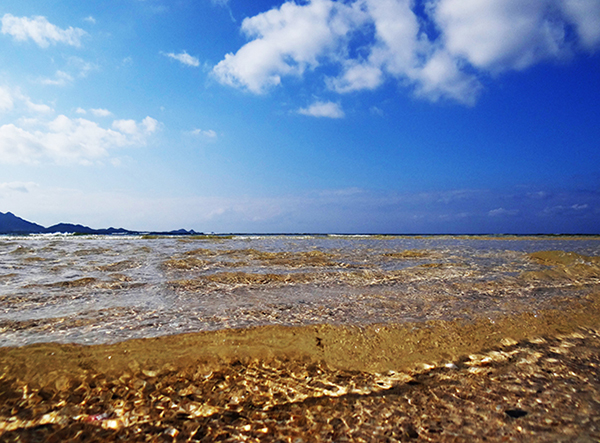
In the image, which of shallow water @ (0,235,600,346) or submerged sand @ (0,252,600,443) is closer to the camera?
submerged sand @ (0,252,600,443)

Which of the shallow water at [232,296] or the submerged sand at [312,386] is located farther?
the shallow water at [232,296]

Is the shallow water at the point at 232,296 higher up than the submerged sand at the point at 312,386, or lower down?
higher up

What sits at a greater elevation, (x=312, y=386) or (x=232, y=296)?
(x=232, y=296)

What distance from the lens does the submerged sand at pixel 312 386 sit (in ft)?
8.54

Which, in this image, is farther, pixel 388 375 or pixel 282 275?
pixel 282 275

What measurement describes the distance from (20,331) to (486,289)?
33.7 ft

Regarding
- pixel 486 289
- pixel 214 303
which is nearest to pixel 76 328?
pixel 214 303

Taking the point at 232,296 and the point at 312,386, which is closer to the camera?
the point at 312,386

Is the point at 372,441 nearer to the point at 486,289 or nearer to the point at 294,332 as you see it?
the point at 294,332

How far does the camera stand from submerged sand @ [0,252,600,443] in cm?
260

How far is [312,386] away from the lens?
3.37 metres

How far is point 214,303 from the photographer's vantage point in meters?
6.76

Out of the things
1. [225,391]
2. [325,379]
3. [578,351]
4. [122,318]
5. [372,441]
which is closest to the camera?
[372,441]

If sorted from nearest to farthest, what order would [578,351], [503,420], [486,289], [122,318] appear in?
[503,420]
[578,351]
[122,318]
[486,289]
